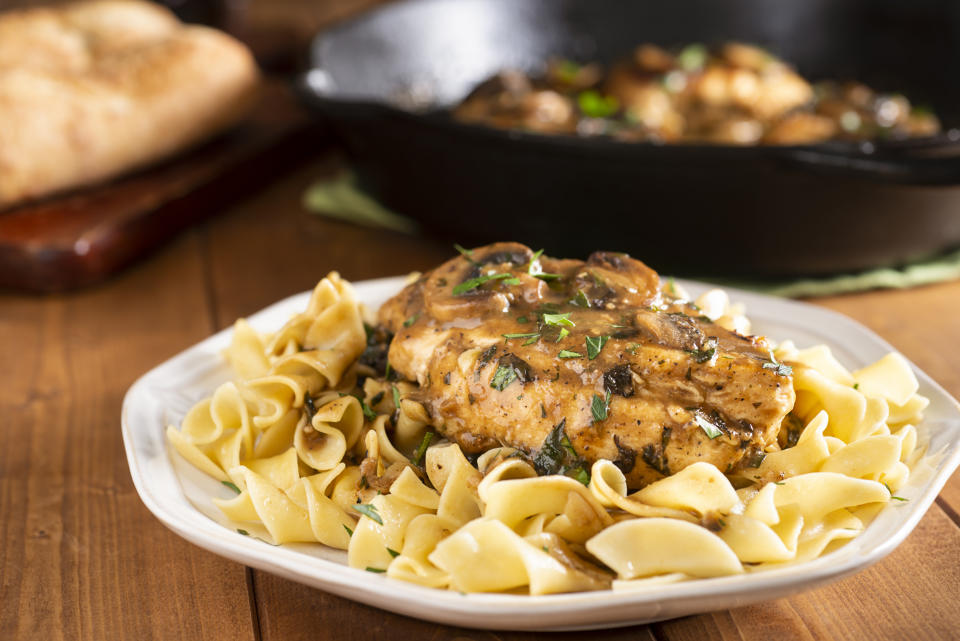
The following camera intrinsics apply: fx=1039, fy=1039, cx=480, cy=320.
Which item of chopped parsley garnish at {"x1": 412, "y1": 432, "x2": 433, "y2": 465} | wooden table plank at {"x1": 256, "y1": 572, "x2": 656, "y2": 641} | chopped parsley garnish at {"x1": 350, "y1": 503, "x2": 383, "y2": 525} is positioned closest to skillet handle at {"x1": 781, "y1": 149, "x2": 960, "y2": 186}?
chopped parsley garnish at {"x1": 412, "y1": 432, "x2": 433, "y2": 465}

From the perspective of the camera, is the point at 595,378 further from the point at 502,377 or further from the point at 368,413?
the point at 368,413

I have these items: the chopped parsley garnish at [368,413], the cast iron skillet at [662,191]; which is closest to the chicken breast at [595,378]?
the chopped parsley garnish at [368,413]

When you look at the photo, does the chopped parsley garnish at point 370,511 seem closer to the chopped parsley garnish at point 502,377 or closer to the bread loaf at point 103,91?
the chopped parsley garnish at point 502,377

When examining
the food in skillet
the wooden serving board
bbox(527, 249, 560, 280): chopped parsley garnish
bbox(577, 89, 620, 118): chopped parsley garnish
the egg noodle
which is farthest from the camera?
bbox(577, 89, 620, 118): chopped parsley garnish

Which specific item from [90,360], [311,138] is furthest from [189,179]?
[90,360]

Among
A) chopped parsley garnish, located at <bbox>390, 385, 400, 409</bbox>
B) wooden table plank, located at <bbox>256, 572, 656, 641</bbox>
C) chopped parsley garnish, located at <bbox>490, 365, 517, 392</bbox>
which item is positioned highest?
chopped parsley garnish, located at <bbox>490, 365, 517, 392</bbox>

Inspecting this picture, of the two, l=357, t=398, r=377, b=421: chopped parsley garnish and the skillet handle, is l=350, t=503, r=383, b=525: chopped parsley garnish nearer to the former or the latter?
l=357, t=398, r=377, b=421: chopped parsley garnish

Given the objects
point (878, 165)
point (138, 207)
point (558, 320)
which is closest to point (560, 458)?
point (558, 320)
